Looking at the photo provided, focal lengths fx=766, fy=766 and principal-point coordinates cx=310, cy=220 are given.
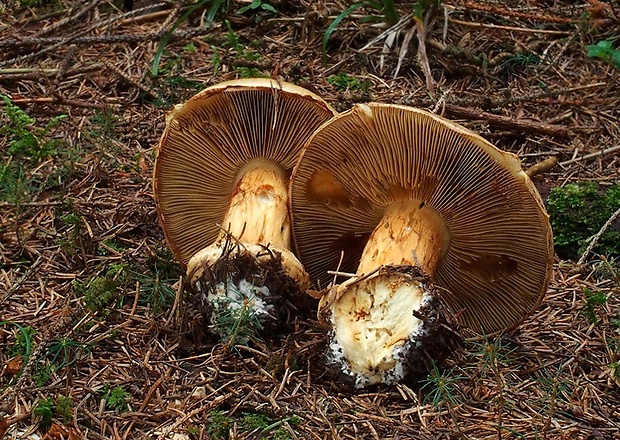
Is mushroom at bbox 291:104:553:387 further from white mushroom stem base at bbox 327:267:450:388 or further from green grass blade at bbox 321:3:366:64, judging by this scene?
green grass blade at bbox 321:3:366:64

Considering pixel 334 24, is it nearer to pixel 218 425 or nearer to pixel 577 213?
pixel 577 213

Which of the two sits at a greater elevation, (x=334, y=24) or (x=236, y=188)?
(x=334, y=24)

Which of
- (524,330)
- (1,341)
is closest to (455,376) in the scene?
(524,330)

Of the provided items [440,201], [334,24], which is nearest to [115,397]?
[440,201]

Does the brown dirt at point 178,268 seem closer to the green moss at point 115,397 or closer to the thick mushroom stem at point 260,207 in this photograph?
the green moss at point 115,397

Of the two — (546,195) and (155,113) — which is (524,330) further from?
(155,113)

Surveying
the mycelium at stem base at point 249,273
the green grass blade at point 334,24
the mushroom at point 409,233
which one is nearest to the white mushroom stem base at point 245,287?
the mycelium at stem base at point 249,273

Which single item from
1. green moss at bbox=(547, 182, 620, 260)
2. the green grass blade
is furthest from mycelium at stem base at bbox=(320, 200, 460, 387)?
the green grass blade

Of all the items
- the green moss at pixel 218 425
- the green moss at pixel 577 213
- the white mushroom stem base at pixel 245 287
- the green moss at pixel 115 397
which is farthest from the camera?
the green moss at pixel 577 213
